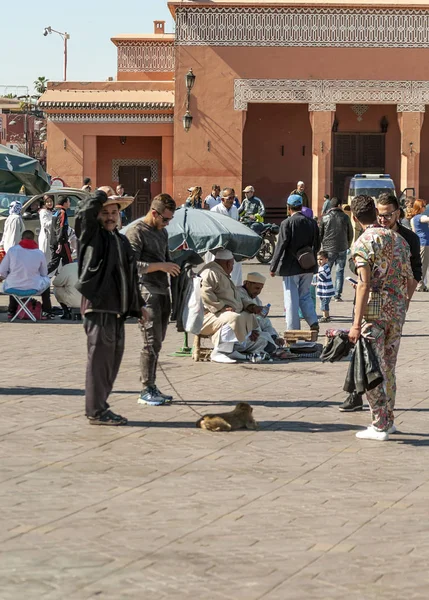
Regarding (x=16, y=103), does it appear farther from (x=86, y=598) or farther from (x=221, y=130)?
(x=86, y=598)

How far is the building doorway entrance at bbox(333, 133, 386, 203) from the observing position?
3800 centimetres

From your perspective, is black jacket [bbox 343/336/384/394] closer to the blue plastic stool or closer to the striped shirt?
the striped shirt

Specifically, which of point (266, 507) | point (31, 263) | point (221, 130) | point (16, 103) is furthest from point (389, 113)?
point (16, 103)

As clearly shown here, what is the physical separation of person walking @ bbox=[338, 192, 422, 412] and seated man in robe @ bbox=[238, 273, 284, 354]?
8.31ft

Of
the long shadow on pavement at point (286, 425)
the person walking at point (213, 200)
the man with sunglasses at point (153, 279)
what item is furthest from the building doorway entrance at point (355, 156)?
the long shadow on pavement at point (286, 425)

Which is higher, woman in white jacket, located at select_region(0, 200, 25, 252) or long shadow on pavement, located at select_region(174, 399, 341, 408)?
woman in white jacket, located at select_region(0, 200, 25, 252)

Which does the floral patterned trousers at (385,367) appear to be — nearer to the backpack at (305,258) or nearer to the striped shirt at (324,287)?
the backpack at (305,258)

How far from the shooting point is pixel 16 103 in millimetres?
77125

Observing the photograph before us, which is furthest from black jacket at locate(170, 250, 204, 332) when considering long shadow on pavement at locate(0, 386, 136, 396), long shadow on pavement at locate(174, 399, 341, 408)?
long shadow on pavement at locate(174, 399, 341, 408)

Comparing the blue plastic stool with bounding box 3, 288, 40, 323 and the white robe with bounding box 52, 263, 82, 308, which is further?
the white robe with bounding box 52, 263, 82, 308

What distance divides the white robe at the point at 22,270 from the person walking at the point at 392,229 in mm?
6523

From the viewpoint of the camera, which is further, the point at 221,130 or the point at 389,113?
the point at 389,113

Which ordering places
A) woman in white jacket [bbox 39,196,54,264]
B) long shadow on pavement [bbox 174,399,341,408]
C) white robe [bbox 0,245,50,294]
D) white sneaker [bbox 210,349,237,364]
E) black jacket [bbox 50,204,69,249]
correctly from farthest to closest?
woman in white jacket [bbox 39,196,54,264] → black jacket [bbox 50,204,69,249] → white robe [bbox 0,245,50,294] → white sneaker [bbox 210,349,237,364] → long shadow on pavement [bbox 174,399,341,408]

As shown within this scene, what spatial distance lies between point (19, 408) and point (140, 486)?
2.67 m
